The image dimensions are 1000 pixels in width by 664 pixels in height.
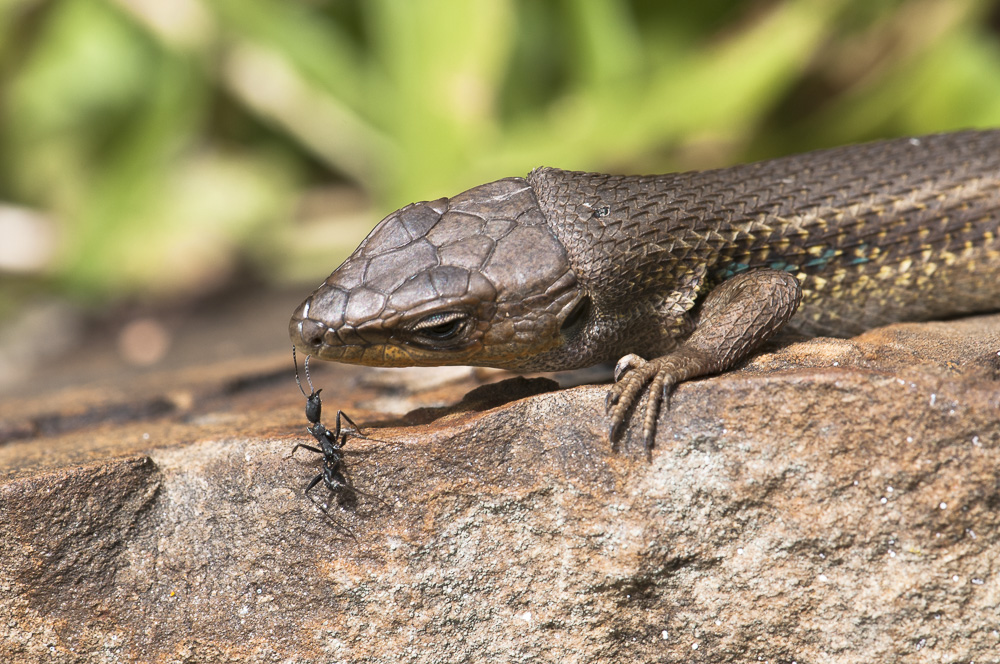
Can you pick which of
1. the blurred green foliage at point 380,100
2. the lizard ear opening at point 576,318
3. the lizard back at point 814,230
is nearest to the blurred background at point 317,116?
the blurred green foliage at point 380,100

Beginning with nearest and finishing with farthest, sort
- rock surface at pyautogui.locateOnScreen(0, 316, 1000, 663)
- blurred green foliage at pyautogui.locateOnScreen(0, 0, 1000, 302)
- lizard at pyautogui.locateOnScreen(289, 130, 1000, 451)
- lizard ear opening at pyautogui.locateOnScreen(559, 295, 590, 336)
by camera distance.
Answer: rock surface at pyautogui.locateOnScreen(0, 316, 1000, 663), lizard at pyautogui.locateOnScreen(289, 130, 1000, 451), lizard ear opening at pyautogui.locateOnScreen(559, 295, 590, 336), blurred green foliage at pyautogui.locateOnScreen(0, 0, 1000, 302)

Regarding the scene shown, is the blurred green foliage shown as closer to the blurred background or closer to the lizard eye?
the blurred background

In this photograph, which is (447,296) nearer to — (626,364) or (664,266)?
(626,364)

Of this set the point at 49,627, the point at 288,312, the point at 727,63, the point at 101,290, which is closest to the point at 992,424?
the point at 49,627

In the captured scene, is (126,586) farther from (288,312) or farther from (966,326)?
(288,312)

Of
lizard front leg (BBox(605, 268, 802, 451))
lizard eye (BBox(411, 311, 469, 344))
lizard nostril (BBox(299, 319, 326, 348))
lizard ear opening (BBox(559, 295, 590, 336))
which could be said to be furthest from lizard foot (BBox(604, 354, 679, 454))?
lizard nostril (BBox(299, 319, 326, 348))

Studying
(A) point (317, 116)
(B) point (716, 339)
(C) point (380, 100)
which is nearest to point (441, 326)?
(B) point (716, 339)
